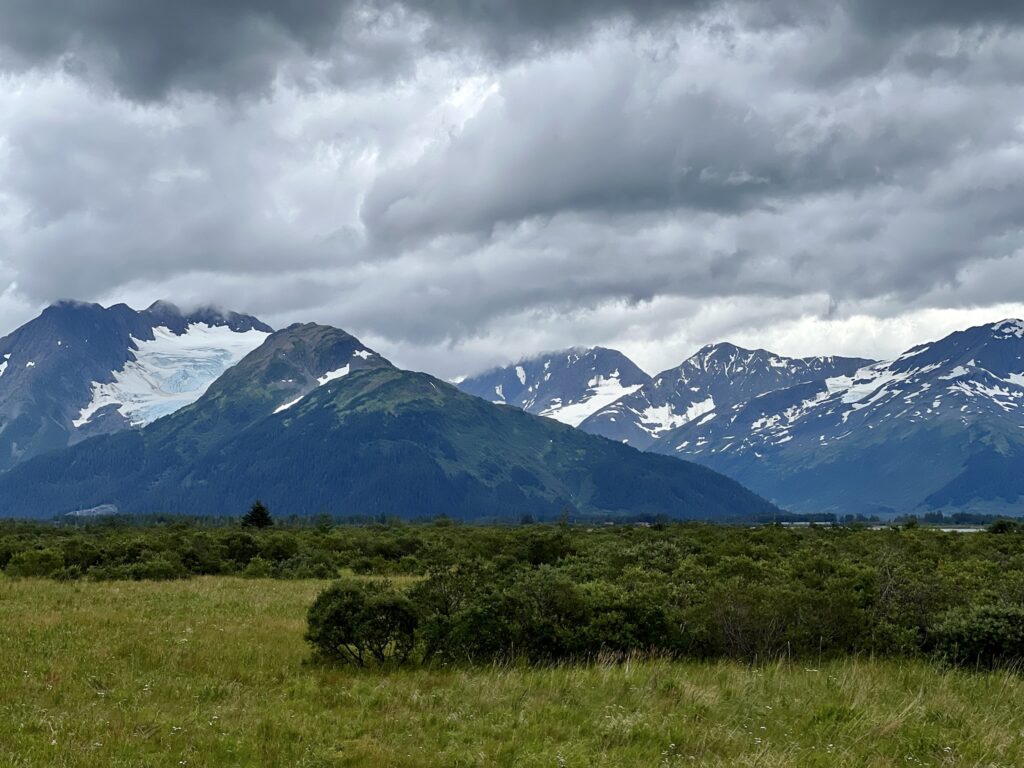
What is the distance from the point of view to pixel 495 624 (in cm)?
2339

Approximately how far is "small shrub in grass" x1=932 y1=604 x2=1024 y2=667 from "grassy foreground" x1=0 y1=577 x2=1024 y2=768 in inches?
52.1

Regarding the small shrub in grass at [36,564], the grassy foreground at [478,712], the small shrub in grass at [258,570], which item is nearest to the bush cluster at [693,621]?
the grassy foreground at [478,712]

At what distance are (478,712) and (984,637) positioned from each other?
46.1 ft

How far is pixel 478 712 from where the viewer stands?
1761cm

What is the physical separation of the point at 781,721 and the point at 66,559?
52885 mm

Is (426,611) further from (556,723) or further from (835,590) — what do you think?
(835,590)

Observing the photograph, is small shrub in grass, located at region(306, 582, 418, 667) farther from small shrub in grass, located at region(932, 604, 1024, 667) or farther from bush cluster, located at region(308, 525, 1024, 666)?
small shrub in grass, located at region(932, 604, 1024, 667)

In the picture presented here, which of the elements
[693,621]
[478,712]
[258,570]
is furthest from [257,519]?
[478,712]

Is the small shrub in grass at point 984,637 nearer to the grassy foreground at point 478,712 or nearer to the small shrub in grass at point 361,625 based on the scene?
the grassy foreground at point 478,712

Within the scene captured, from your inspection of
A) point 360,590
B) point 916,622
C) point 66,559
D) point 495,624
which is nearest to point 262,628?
point 360,590

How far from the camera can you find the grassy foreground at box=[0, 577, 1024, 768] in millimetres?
14930

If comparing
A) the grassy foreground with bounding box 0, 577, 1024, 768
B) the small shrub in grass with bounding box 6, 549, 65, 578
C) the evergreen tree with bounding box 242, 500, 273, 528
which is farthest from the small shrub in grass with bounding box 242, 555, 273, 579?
the evergreen tree with bounding box 242, 500, 273, 528

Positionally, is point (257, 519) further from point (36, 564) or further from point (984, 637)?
point (984, 637)

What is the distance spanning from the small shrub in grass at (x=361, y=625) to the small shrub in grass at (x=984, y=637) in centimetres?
1435
